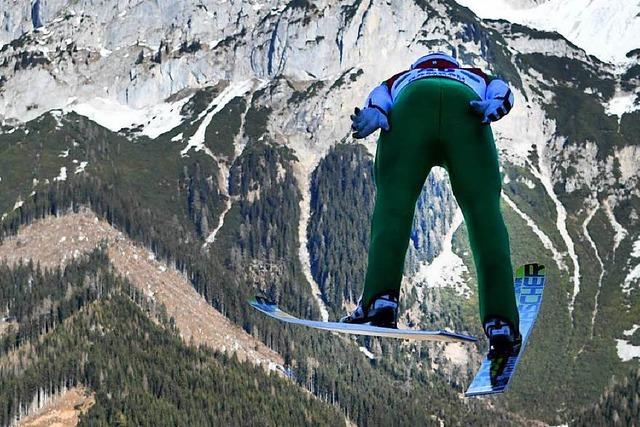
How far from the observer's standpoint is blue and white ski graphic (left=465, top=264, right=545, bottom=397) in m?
16.1

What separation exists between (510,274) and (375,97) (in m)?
2.63

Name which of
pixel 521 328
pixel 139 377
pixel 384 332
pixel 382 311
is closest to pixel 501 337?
pixel 521 328

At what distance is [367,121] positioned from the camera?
15.8 m

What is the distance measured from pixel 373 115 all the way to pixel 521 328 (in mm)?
3131

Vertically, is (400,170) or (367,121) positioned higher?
(367,121)

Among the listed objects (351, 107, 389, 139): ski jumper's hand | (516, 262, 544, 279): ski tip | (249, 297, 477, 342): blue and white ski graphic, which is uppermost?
(351, 107, 389, 139): ski jumper's hand

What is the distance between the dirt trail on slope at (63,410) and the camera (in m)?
159

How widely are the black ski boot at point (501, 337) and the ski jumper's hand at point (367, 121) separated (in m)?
2.65

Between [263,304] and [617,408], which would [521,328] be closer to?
[263,304]

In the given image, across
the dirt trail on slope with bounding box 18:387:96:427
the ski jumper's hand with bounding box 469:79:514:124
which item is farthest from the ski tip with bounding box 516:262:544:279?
the dirt trail on slope with bounding box 18:387:96:427

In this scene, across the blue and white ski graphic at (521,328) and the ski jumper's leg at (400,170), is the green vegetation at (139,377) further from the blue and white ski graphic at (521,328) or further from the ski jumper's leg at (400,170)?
the blue and white ski graphic at (521,328)

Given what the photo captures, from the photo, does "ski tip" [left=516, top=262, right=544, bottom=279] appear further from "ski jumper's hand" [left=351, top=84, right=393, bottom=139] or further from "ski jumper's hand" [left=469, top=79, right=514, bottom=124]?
"ski jumper's hand" [left=351, top=84, right=393, bottom=139]

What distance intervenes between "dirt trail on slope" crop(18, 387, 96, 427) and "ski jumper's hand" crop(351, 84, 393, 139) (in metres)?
146

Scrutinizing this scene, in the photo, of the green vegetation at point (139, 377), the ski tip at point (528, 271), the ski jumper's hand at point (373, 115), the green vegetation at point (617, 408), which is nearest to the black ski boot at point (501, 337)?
the ski tip at point (528, 271)
